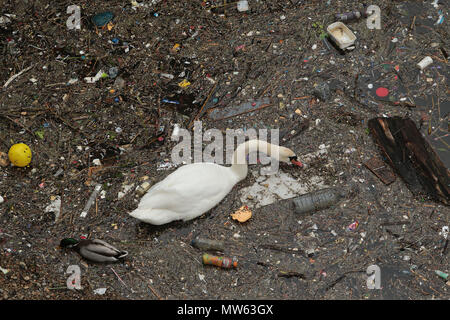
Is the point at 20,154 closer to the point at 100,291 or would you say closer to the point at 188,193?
the point at 100,291

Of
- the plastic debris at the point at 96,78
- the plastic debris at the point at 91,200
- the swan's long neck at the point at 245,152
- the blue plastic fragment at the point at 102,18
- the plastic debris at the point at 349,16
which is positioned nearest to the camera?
the swan's long neck at the point at 245,152

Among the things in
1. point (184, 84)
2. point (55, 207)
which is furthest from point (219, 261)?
point (184, 84)

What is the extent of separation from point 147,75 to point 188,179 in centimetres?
186

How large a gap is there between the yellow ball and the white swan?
139 centimetres

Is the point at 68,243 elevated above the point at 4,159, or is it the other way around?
the point at 4,159

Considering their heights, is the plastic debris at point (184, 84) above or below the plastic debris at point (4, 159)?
above

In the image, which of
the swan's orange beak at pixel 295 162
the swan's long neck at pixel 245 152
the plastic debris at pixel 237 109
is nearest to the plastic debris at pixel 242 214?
the swan's long neck at pixel 245 152

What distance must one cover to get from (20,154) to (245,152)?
2284mm

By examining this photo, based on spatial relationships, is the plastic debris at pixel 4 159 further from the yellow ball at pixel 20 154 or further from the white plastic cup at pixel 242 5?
the white plastic cup at pixel 242 5

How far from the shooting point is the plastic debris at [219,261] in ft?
12.4

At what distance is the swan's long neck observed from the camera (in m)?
4.02

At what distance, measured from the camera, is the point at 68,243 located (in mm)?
3869

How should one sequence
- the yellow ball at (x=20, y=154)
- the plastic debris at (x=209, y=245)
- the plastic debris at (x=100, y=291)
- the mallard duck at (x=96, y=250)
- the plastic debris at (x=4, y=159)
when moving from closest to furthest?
1. the plastic debris at (x=100, y=291)
2. the mallard duck at (x=96, y=250)
3. the plastic debris at (x=209, y=245)
4. the yellow ball at (x=20, y=154)
5. the plastic debris at (x=4, y=159)

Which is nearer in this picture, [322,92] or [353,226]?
[353,226]
